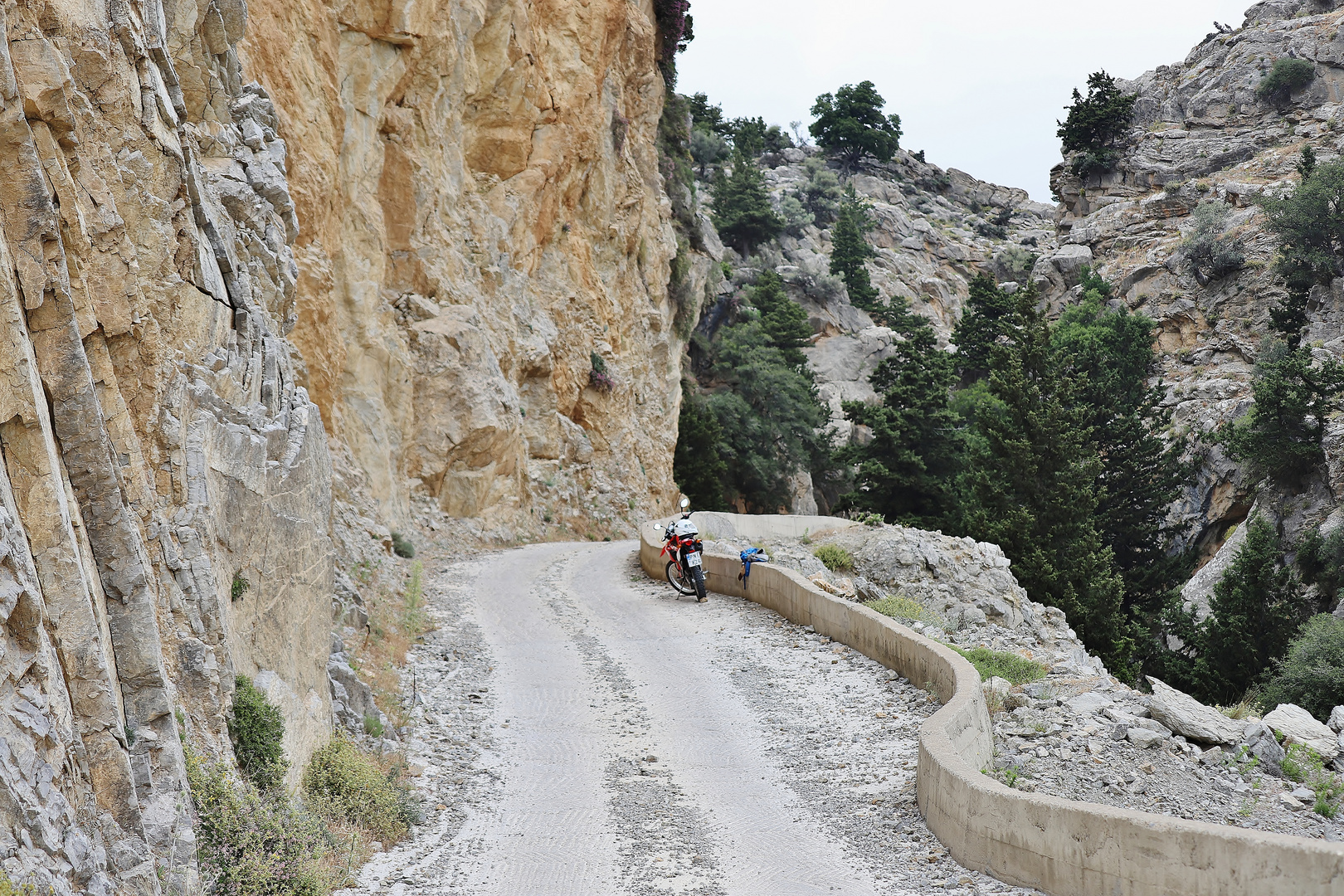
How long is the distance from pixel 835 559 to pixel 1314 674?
36.9ft

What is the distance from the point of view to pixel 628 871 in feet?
23.1

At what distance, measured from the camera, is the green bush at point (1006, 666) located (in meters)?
11.6

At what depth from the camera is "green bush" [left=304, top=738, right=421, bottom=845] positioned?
7.55 meters

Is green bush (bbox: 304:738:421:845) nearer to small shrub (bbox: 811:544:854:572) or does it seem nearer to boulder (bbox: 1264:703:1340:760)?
boulder (bbox: 1264:703:1340:760)

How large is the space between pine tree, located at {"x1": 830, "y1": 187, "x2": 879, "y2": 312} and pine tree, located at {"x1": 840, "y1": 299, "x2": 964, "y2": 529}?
3221cm

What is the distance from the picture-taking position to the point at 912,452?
40062 millimetres

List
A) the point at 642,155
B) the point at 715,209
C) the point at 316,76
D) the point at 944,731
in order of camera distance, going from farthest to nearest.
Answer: the point at 715,209 → the point at 642,155 → the point at 316,76 → the point at 944,731

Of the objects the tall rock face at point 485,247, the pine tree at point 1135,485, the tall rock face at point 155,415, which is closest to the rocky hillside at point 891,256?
the pine tree at point 1135,485

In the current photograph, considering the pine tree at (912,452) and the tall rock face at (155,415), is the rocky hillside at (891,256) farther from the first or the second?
the tall rock face at (155,415)

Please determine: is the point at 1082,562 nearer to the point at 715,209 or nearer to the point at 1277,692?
the point at 1277,692

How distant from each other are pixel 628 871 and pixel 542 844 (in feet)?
3.00

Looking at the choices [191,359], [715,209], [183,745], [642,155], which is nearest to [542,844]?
[183,745]

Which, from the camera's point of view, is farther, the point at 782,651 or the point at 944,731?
the point at 782,651

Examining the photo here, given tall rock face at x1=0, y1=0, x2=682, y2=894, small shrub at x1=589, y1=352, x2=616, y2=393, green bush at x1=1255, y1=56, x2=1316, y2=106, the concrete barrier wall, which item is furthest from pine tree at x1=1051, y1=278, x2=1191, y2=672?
green bush at x1=1255, y1=56, x2=1316, y2=106
